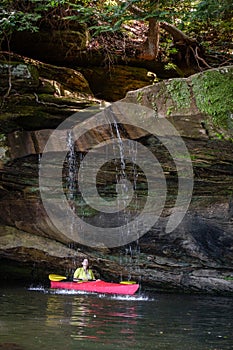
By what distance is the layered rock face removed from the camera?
9.66 meters

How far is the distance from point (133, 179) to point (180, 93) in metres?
3.34

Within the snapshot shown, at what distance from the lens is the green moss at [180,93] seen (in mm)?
9508

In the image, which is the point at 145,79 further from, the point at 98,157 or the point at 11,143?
the point at 11,143

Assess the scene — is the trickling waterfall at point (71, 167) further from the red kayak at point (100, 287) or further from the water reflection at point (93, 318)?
the water reflection at point (93, 318)

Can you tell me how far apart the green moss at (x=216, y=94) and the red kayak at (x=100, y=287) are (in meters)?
5.03

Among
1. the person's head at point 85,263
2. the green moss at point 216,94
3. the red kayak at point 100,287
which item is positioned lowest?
the red kayak at point 100,287

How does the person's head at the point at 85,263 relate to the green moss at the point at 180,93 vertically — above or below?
below

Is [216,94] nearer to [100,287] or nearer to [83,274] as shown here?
[100,287]

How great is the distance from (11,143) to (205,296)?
22.0 ft

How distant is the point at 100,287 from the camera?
12766 mm

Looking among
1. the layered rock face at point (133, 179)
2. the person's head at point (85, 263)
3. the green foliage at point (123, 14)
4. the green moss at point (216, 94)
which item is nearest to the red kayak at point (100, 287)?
the person's head at point (85, 263)

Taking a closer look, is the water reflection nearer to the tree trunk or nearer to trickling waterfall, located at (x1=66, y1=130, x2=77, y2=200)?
trickling waterfall, located at (x1=66, y1=130, x2=77, y2=200)

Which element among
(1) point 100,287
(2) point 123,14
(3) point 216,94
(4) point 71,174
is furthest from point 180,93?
(1) point 100,287

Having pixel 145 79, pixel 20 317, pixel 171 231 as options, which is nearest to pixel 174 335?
pixel 20 317
